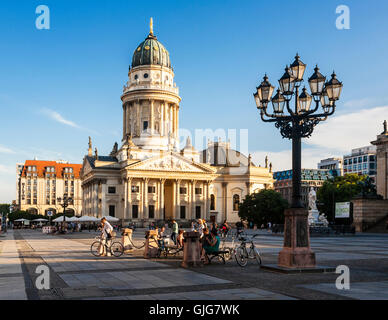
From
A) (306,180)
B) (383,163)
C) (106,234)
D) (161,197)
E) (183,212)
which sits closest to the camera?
(106,234)

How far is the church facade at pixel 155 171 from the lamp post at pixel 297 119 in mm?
73659

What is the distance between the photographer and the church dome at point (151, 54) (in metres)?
106

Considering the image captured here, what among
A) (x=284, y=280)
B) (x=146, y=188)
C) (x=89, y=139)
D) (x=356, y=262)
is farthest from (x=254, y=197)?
(x=284, y=280)

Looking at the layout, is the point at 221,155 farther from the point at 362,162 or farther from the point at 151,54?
the point at 362,162

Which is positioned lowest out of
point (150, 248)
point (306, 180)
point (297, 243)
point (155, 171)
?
point (150, 248)

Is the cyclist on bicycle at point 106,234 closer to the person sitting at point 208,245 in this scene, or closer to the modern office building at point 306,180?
the person sitting at point 208,245

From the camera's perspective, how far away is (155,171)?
9244 centimetres

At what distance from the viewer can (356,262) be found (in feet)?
64.3

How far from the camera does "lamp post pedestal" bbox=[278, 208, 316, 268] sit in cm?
1577

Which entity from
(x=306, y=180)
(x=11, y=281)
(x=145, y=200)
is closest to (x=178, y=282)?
(x=11, y=281)

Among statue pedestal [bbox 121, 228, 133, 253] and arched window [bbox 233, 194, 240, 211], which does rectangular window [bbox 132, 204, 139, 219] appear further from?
statue pedestal [bbox 121, 228, 133, 253]

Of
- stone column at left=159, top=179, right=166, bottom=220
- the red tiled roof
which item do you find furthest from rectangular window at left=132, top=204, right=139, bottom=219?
the red tiled roof

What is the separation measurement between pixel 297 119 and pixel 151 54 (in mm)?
92920
